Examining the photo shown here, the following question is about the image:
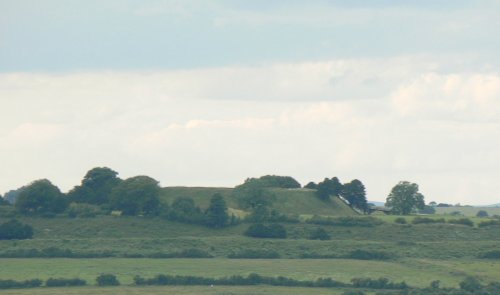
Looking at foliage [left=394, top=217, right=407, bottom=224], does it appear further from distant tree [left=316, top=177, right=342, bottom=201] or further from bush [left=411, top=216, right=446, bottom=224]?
distant tree [left=316, top=177, right=342, bottom=201]

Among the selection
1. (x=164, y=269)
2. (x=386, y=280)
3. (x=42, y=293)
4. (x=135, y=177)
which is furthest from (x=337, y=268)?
(x=135, y=177)

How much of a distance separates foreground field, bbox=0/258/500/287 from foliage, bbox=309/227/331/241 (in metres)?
16.0

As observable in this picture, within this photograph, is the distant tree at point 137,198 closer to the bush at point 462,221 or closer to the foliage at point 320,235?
the foliage at point 320,235

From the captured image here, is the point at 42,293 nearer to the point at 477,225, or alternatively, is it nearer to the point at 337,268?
the point at 337,268

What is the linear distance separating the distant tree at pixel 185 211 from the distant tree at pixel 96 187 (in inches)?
454

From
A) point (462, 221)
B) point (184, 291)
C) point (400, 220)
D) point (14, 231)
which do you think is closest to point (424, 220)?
point (400, 220)

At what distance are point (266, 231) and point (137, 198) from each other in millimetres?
20046

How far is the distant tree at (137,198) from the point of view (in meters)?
167

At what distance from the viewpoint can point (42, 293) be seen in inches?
4537

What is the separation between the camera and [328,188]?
19188 cm

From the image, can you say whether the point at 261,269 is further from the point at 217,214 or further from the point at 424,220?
the point at 424,220

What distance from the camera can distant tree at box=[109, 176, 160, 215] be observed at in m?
167

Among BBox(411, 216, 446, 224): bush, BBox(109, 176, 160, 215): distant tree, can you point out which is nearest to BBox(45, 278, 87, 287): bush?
BBox(109, 176, 160, 215): distant tree

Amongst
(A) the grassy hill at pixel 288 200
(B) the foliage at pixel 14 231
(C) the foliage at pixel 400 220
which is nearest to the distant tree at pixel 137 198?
(A) the grassy hill at pixel 288 200
